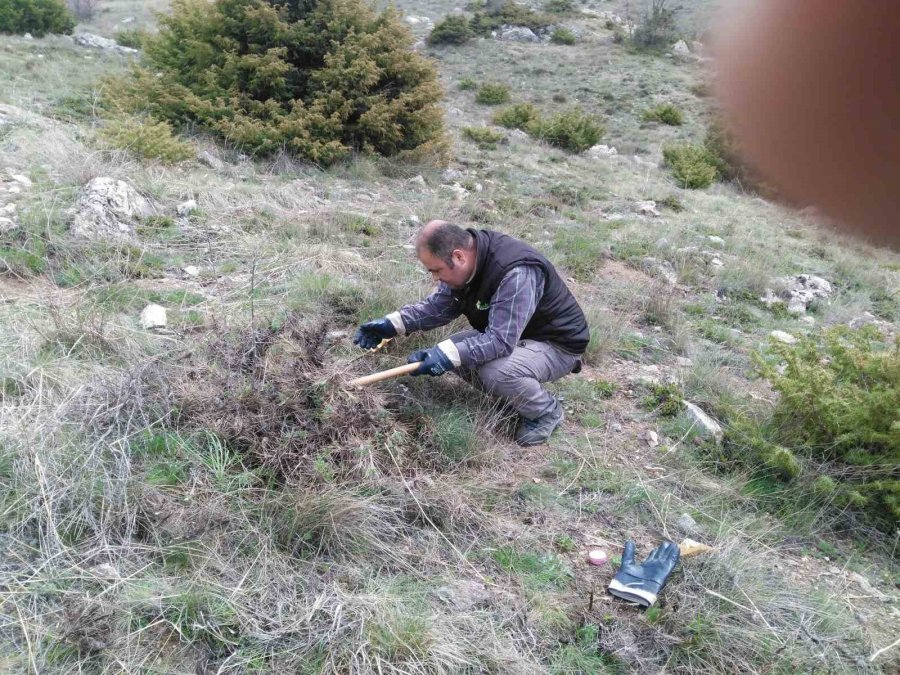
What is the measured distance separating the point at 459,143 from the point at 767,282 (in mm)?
5886

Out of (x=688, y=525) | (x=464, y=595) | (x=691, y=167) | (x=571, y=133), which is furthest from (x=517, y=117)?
(x=464, y=595)

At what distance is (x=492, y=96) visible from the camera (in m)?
14.5

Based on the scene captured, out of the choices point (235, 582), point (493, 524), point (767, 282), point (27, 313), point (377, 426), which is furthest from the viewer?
point (767, 282)

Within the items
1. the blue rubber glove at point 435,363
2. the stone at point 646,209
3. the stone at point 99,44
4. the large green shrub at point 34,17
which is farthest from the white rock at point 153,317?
the large green shrub at point 34,17

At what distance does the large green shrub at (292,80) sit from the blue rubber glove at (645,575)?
19.1 ft

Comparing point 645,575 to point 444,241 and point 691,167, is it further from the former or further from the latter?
point 691,167

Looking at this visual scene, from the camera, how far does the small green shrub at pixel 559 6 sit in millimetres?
19453

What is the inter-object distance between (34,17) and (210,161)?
13096 millimetres

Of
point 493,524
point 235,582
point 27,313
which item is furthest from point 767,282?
point 27,313

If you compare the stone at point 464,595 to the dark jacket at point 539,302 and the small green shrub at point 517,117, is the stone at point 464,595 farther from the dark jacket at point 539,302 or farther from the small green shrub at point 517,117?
the small green shrub at point 517,117

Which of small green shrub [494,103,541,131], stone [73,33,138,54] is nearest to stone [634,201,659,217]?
small green shrub [494,103,541,131]

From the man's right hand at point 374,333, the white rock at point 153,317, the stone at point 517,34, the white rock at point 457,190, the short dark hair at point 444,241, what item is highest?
the stone at point 517,34

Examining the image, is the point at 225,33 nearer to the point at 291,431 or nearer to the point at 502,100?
→ the point at 291,431

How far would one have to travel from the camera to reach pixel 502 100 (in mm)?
14523
